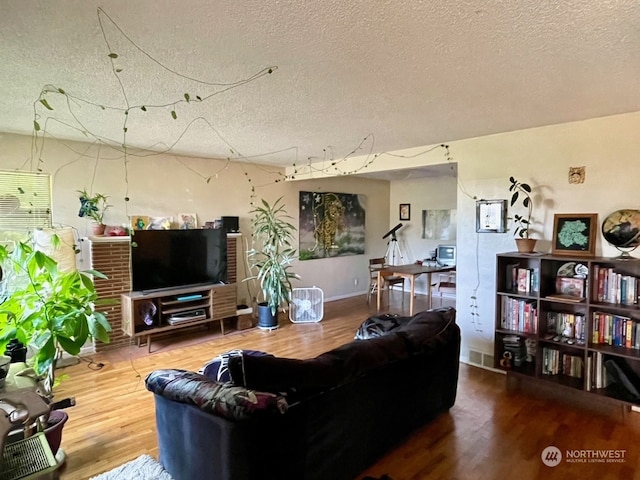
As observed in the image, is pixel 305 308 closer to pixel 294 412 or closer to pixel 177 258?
pixel 177 258

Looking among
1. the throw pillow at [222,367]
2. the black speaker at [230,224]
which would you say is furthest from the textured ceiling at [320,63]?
the black speaker at [230,224]

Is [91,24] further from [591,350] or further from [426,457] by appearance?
[591,350]

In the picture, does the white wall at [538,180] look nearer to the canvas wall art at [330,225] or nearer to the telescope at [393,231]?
the canvas wall art at [330,225]

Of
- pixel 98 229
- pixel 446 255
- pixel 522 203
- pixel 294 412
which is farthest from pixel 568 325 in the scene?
pixel 98 229

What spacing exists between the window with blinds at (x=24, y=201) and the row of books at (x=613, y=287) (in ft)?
16.5

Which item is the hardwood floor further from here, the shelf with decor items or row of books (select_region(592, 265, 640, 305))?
row of books (select_region(592, 265, 640, 305))

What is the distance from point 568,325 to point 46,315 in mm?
3675

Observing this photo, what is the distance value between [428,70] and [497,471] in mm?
2292

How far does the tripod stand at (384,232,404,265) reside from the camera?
770 centimetres

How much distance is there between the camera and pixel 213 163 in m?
5.09

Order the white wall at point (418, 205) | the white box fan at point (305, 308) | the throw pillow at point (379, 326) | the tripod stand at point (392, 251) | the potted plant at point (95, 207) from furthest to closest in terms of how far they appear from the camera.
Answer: the tripod stand at point (392, 251), the white wall at point (418, 205), the white box fan at point (305, 308), the potted plant at point (95, 207), the throw pillow at point (379, 326)

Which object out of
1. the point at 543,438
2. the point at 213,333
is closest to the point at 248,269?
the point at 213,333

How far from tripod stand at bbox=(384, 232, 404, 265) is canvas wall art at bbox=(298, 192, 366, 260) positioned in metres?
0.81

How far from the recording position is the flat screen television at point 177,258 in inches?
169
